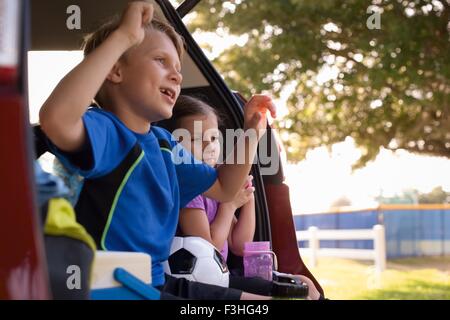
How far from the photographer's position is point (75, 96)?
1.32m

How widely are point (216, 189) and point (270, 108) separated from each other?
0.91 feet

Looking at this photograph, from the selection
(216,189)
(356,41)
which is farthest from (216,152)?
(356,41)

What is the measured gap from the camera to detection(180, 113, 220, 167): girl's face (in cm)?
230

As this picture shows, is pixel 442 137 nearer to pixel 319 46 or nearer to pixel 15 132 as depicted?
pixel 319 46

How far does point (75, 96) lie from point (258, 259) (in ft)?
3.64

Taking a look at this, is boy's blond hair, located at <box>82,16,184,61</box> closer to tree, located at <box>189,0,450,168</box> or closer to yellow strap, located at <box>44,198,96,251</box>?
yellow strap, located at <box>44,198,96,251</box>

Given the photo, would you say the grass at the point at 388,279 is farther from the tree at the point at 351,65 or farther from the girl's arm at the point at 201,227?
the girl's arm at the point at 201,227

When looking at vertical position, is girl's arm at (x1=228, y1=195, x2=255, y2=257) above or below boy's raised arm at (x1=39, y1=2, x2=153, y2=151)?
below

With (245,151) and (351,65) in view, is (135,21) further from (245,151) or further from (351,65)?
(351,65)

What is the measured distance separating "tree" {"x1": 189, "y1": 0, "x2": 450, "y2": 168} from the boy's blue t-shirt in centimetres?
553

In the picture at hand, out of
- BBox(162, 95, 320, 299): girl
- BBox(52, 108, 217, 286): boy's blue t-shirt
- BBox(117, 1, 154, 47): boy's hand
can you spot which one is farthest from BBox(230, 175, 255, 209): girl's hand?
BBox(117, 1, 154, 47): boy's hand

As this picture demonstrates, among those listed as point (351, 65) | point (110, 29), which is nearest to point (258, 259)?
point (110, 29)

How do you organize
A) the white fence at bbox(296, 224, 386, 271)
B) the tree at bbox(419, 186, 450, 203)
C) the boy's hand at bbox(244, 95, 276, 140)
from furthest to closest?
1. the tree at bbox(419, 186, 450, 203)
2. the white fence at bbox(296, 224, 386, 271)
3. the boy's hand at bbox(244, 95, 276, 140)
